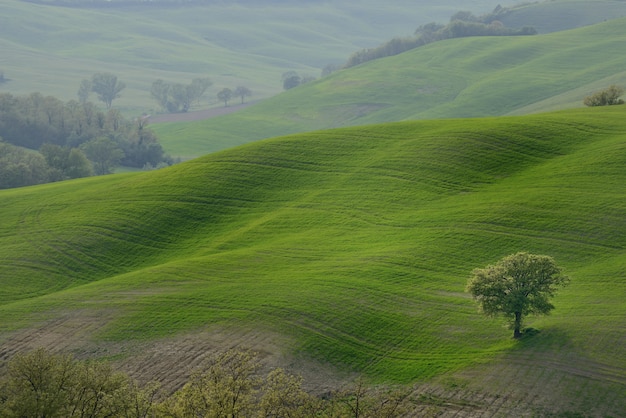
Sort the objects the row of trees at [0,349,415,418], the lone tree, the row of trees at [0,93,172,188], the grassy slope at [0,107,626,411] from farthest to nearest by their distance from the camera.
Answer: the row of trees at [0,93,172,188] < the grassy slope at [0,107,626,411] < the lone tree < the row of trees at [0,349,415,418]

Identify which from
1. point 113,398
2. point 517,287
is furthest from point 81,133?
point 113,398

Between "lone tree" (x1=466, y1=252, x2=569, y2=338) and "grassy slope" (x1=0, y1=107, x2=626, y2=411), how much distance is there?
7.00 ft

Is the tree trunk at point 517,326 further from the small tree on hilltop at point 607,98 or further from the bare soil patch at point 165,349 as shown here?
the small tree on hilltop at point 607,98

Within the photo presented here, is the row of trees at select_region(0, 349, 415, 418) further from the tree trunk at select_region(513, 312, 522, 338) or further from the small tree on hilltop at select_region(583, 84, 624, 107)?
the small tree on hilltop at select_region(583, 84, 624, 107)

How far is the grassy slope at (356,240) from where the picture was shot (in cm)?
5375

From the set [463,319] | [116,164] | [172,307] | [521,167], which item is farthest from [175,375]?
[116,164]

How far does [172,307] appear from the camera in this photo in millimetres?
59469

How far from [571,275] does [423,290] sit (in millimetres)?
12462

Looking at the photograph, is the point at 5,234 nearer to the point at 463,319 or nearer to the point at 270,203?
the point at 270,203

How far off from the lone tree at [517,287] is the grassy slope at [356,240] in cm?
213

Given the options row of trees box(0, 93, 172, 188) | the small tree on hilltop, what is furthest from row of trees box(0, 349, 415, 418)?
row of trees box(0, 93, 172, 188)

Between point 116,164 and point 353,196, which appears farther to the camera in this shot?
point 116,164

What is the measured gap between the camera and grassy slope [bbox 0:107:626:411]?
176 ft

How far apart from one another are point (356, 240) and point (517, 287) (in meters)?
22.8
